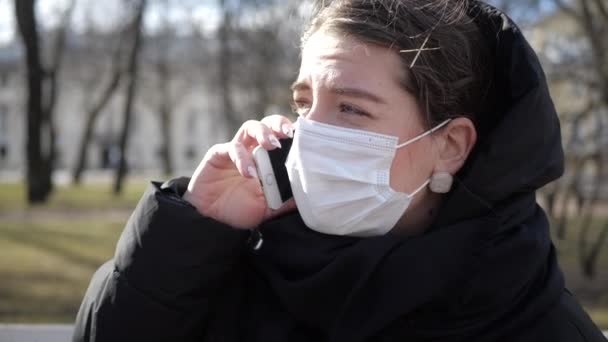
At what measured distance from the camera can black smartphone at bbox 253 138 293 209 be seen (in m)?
2.00

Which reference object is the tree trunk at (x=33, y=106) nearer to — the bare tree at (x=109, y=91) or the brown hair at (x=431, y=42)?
the bare tree at (x=109, y=91)

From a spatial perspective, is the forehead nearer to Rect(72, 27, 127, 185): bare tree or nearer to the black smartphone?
the black smartphone

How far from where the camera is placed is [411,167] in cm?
199

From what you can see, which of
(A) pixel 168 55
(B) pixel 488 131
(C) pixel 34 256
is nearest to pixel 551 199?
(C) pixel 34 256

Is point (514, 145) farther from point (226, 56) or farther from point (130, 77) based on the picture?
point (226, 56)

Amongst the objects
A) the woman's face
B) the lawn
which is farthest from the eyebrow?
the lawn

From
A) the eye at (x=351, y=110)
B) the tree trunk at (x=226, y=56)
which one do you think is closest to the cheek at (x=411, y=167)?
the eye at (x=351, y=110)

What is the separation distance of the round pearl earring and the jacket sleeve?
528 millimetres

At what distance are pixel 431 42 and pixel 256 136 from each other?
0.51 meters

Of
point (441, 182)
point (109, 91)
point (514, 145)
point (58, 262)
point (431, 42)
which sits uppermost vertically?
point (431, 42)

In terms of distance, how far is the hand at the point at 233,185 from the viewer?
2.03 metres

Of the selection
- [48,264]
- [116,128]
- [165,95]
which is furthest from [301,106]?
[116,128]

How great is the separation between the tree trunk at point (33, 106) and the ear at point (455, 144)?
45.4 feet

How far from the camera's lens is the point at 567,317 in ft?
6.12
